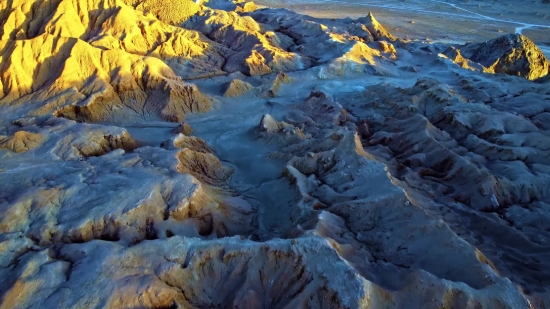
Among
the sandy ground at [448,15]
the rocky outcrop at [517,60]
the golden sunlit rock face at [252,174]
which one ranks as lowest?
the sandy ground at [448,15]

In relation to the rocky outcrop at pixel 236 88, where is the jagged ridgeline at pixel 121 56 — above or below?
above

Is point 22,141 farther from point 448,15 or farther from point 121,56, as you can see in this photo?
point 448,15

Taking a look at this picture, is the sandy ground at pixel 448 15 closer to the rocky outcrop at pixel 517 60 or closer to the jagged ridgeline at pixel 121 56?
the rocky outcrop at pixel 517 60

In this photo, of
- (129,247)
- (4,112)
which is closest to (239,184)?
(129,247)

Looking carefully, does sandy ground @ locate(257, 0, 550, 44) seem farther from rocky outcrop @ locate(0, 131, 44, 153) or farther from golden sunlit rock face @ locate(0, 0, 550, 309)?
rocky outcrop @ locate(0, 131, 44, 153)

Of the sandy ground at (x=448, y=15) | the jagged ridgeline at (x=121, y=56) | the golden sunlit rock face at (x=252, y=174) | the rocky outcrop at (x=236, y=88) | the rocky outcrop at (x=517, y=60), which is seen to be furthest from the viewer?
the sandy ground at (x=448, y=15)

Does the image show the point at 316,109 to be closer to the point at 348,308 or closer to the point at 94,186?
the point at 94,186

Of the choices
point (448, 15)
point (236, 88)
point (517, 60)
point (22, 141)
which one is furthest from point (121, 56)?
point (448, 15)

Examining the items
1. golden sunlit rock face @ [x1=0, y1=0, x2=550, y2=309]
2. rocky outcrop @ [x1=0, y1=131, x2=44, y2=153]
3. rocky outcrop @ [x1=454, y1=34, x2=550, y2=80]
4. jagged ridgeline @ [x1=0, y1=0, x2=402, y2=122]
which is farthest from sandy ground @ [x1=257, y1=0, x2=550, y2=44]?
rocky outcrop @ [x1=0, y1=131, x2=44, y2=153]

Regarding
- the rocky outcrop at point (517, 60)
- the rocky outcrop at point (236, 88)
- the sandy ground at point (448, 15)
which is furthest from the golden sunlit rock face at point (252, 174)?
the sandy ground at point (448, 15)
